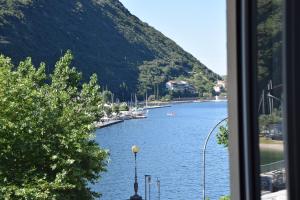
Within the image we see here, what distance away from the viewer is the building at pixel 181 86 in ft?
116

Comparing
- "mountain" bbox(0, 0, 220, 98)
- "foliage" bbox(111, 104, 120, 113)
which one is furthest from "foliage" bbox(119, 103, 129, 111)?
"mountain" bbox(0, 0, 220, 98)

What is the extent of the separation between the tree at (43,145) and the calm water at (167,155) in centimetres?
1367

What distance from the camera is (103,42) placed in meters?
38.1

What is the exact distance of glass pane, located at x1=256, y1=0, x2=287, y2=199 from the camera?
78 centimetres

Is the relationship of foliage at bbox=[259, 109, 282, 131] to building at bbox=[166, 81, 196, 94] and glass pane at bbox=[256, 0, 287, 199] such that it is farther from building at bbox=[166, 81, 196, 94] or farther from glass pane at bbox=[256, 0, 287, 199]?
building at bbox=[166, 81, 196, 94]

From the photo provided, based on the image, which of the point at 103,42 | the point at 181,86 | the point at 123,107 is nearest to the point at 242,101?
the point at 123,107

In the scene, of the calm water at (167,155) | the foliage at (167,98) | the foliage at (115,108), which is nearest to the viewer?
the calm water at (167,155)

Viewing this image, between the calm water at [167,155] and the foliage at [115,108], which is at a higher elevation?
the foliage at [115,108]

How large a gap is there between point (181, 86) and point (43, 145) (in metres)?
28.0

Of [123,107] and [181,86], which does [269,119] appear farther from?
[181,86]

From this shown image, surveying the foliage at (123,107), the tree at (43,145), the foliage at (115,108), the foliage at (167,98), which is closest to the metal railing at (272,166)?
the tree at (43,145)

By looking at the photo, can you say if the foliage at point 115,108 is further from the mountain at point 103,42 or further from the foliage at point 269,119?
the foliage at point 269,119

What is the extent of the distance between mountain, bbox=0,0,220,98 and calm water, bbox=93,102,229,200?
12.3 ft

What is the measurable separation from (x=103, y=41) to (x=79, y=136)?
1193 inches
